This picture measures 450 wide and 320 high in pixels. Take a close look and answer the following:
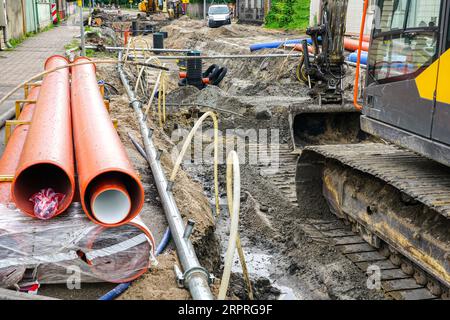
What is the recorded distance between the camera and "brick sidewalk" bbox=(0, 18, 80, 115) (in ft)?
41.4

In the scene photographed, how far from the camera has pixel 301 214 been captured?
24.4 ft

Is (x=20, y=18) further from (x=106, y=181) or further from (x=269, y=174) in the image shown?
(x=106, y=181)

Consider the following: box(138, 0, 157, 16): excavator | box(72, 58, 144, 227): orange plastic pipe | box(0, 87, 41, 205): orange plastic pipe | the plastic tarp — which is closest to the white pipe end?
box(72, 58, 144, 227): orange plastic pipe

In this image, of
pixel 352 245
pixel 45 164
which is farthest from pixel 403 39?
pixel 45 164

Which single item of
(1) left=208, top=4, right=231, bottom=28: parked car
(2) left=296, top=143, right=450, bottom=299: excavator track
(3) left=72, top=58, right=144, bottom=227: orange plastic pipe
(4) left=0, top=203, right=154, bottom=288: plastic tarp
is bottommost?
(2) left=296, top=143, right=450, bottom=299: excavator track

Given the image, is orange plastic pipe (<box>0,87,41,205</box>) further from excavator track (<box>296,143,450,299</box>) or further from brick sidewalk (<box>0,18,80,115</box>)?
brick sidewalk (<box>0,18,80,115</box>)

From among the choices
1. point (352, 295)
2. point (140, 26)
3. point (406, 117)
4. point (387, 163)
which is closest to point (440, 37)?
point (406, 117)

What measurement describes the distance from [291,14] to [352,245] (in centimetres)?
3041

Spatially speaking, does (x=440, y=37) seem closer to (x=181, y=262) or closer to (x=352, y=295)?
(x=352, y=295)

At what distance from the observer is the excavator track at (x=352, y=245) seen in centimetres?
537

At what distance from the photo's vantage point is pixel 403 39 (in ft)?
18.8

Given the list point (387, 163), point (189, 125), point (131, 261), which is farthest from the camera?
point (189, 125)

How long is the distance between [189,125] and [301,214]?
16.6 ft

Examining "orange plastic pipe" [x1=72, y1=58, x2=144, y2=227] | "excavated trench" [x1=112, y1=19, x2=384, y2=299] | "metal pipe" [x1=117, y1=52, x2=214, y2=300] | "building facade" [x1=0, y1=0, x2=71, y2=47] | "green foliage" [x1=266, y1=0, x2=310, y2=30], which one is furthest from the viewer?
"green foliage" [x1=266, y1=0, x2=310, y2=30]
